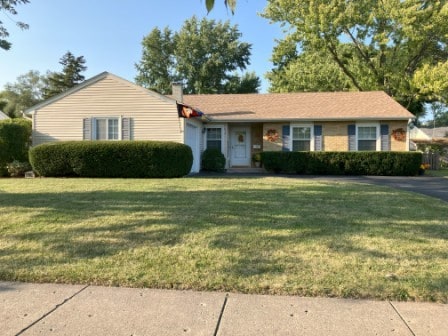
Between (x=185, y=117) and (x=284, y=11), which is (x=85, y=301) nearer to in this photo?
(x=185, y=117)

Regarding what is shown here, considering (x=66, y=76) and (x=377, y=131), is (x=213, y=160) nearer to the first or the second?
(x=377, y=131)

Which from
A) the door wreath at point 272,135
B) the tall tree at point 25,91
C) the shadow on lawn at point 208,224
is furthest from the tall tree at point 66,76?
the shadow on lawn at point 208,224

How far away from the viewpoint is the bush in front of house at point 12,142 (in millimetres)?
14672

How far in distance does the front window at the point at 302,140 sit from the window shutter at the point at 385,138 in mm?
3286

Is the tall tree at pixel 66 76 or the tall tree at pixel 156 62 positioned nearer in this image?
the tall tree at pixel 156 62

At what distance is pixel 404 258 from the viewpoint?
4.34 m

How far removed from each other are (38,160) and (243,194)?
874 centimetres

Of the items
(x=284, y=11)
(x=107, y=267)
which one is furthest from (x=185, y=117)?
(x=284, y=11)

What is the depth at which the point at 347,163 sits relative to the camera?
645 inches

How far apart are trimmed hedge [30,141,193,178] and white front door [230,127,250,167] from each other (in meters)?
6.18

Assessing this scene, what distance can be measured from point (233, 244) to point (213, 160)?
39.8 ft

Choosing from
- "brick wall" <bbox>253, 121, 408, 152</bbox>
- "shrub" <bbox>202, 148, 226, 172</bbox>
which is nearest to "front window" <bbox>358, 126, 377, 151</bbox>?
"brick wall" <bbox>253, 121, 408, 152</bbox>

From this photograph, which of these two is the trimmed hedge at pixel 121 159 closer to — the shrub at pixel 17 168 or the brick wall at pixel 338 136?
the shrub at pixel 17 168

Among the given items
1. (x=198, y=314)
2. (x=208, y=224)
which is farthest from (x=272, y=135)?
(x=198, y=314)
